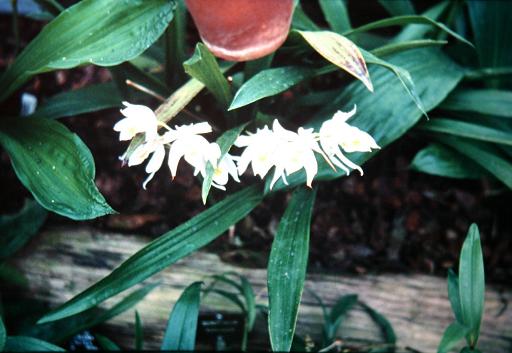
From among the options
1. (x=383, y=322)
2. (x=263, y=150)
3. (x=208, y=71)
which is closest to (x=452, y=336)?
(x=383, y=322)

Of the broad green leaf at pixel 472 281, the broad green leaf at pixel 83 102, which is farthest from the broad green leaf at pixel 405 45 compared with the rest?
the broad green leaf at pixel 83 102

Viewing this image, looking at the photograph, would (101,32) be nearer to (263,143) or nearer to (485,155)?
(263,143)

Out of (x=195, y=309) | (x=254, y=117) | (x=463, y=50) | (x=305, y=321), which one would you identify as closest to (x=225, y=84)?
(x=254, y=117)

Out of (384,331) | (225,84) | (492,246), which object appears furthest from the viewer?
(492,246)

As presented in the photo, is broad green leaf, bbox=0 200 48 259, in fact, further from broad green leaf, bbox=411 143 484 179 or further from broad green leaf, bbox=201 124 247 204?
broad green leaf, bbox=411 143 484 179

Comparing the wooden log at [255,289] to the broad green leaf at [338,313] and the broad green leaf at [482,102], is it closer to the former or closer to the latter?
the broad green leaf at [338,313]

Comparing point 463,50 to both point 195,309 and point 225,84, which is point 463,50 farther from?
point 195,309
